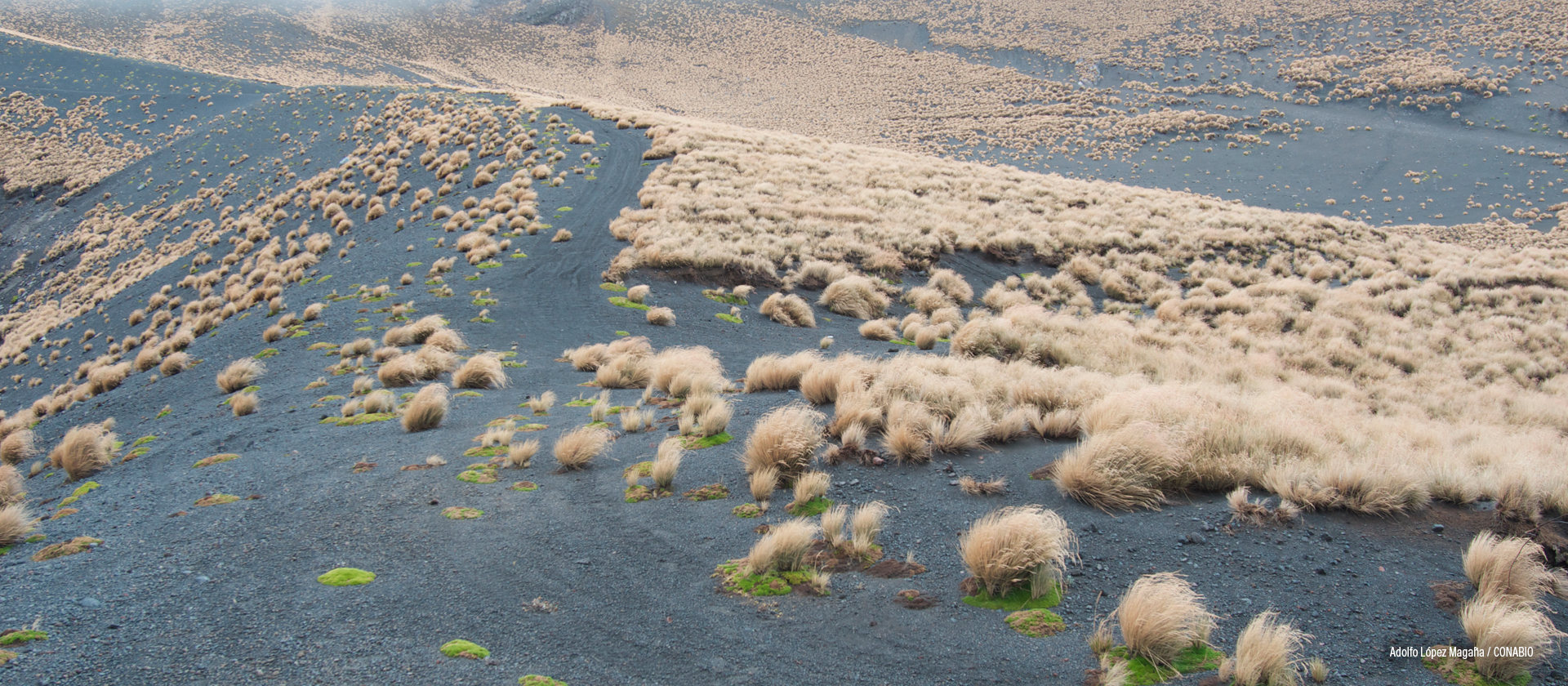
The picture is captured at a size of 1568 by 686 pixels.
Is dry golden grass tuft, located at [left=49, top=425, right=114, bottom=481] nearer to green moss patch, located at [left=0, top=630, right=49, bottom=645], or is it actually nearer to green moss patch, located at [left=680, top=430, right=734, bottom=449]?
green moss patch, located at [left=0, top=630, right=49, bottom=645]

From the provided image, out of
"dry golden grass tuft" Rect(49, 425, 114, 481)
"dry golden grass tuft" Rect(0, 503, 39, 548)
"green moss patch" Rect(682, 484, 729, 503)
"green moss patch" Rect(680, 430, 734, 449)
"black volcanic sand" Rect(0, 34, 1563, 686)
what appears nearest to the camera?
"black volcanic sand" Rect(0, 34, 1563, 686)

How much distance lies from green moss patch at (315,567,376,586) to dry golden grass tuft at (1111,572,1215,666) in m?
5.16

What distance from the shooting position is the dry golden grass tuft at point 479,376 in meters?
9.64

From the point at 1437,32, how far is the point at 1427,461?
292ft

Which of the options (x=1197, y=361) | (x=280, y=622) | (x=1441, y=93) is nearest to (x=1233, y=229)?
(x=1197, y=361)

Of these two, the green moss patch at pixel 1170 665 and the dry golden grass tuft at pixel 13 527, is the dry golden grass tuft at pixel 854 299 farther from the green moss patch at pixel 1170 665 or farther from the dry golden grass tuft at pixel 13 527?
the dry golden grass tuft at pixel 13 527

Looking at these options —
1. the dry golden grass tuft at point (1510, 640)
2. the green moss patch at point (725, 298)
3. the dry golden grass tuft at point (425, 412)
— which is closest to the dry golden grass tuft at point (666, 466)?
the dry golden grass tuft at point (425, 412)

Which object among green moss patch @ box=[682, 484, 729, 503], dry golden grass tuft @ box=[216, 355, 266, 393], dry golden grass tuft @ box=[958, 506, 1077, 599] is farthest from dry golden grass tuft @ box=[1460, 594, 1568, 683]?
dry golden grass tuft @ box=[216, 355, 266, 393]

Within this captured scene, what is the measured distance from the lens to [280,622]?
406 cm

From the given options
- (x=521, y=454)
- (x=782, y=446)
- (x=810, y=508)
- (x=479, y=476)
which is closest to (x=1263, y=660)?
(x=810, y=508)

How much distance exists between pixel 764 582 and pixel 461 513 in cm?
295

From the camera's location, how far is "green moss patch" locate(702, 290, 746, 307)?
1416 centimetres

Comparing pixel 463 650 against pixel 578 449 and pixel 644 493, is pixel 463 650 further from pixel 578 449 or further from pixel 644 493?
pixel 578 449

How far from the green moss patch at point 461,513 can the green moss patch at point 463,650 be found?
67.3 inches
